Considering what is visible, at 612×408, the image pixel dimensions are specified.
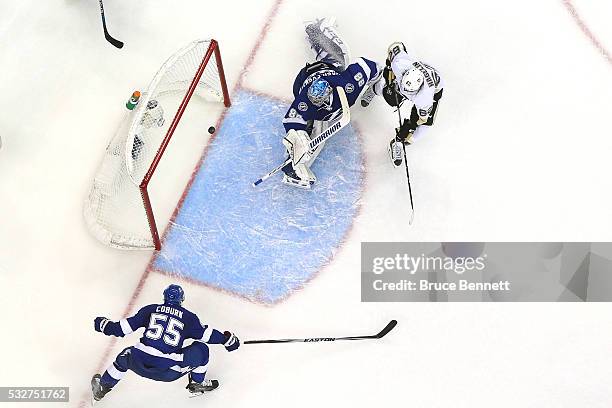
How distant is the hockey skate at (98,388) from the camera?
16.4 feet

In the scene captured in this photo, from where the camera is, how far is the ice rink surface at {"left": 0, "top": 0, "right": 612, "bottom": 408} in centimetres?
519

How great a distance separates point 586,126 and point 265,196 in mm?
2037

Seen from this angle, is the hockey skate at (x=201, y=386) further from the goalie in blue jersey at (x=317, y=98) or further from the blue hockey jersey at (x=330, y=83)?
the blue hockey jersey at (x=330, y=83)

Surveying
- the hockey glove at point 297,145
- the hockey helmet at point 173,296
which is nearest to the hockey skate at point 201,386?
the hockey helmet at point 173,296

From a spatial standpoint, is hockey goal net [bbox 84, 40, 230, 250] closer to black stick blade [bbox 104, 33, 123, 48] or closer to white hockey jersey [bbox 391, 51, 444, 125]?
black stick blade [bbox 104, 33, 123, 48]

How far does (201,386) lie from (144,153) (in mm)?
1311

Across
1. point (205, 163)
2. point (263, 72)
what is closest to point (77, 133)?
point (205, 163)

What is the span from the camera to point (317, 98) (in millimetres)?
5141

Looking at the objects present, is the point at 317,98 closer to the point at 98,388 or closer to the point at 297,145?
the point at 297,145

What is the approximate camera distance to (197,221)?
18.1 feet

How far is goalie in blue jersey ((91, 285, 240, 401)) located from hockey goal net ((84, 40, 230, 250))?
632 mm

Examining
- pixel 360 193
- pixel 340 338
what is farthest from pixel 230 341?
pixel 360 193

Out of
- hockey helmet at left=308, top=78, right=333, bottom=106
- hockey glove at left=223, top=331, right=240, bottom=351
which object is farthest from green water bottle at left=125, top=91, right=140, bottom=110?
hockey glove at left=223, top=331, right=240, bottom=351

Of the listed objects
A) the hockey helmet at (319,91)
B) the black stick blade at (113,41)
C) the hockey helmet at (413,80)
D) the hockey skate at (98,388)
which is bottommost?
the hockey skate at (98,388)
